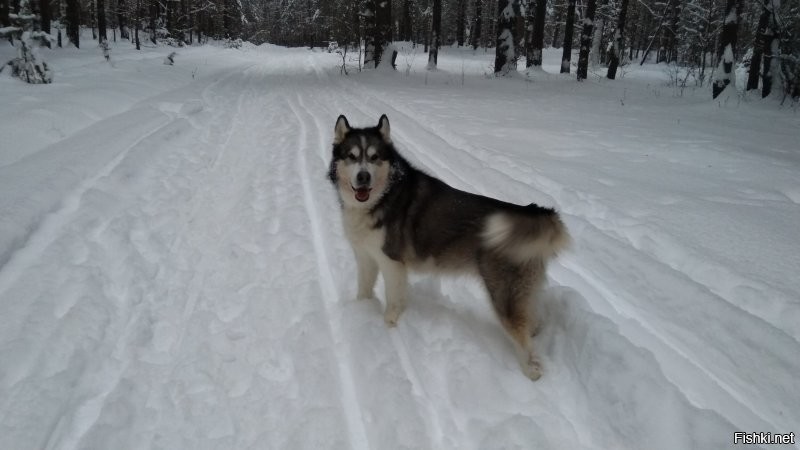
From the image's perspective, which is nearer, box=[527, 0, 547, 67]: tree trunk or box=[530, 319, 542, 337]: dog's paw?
box=[530, 319, 542, 337]: dog's paw

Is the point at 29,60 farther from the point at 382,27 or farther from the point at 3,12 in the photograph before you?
the point at 382,27

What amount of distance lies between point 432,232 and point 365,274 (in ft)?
2.78

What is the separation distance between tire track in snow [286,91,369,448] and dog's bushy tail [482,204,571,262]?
133 centimetres

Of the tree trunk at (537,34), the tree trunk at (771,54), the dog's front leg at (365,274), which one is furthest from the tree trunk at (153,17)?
the dog's front leg at (365,274)

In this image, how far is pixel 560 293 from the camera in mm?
3393

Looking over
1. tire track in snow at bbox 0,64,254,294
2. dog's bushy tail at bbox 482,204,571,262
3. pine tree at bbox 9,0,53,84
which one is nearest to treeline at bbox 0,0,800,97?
pine tree at bbox 9,0,53,84

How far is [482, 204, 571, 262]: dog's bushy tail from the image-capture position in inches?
106

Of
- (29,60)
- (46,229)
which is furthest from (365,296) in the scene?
(29,60)

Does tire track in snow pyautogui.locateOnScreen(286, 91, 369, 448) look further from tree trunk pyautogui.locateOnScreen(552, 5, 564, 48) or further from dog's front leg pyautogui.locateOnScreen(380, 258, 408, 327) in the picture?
tree trunk pyautogui.locateOnScreen(552, 5, 564, 48)

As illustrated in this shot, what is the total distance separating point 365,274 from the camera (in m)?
3.76

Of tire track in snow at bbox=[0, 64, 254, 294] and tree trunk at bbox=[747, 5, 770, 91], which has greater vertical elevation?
tree trunk at bbox=[747, 5, 770, 91]

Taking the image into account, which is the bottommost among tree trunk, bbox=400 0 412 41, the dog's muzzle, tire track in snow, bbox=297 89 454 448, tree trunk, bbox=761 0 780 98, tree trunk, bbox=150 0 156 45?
tire track in snow, bbox=297 89 454 448

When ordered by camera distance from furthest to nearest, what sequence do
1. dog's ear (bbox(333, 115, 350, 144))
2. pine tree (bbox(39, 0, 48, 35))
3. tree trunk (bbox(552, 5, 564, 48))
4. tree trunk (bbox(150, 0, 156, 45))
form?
tree trunk (bbox(552, 5, 564, 48))
tree trunk (bbox(150, 0, 156, 45))
pine tree (bbox(39, 0, 48, 35))
dog's ear (bbox(333, 115, 350, 144))

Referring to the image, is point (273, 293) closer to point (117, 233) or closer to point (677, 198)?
point (117, 233)
